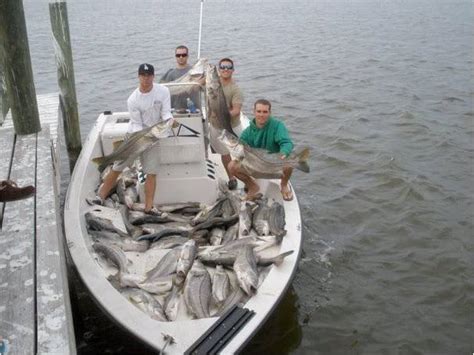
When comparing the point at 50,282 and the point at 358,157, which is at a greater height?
the point at 50,282

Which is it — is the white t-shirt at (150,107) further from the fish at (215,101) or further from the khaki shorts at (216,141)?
the khaki shorts at (216,141)

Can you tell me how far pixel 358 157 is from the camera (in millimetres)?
10820

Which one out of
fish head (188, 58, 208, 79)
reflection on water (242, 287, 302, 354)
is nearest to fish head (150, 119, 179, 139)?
fish head (188, 58, 208, 79)

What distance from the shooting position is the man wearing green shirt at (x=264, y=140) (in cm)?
639

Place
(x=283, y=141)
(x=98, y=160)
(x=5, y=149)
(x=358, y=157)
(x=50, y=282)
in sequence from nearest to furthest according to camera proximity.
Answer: (x=50, y=282)
(x=5, y=149)
(x=98, y=160)
(x=283, y=141)
(x=358, y=157)

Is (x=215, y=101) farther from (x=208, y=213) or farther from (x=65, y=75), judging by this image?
(x=65, y=75)

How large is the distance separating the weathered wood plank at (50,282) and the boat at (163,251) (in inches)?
28.4

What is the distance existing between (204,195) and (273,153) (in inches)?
43.8

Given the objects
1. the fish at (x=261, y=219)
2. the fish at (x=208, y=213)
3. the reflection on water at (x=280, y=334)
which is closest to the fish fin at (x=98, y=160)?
the fish at (x=208, y=213)

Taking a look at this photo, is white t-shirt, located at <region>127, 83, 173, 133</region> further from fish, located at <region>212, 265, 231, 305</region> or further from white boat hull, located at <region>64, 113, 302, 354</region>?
fish, located at <region>212, 265, 231, 305</region>

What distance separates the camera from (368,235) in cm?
764

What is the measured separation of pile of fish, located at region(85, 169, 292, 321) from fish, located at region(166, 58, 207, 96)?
161 centimetres

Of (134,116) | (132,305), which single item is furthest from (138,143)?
(132,305)

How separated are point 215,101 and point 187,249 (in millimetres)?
2448
